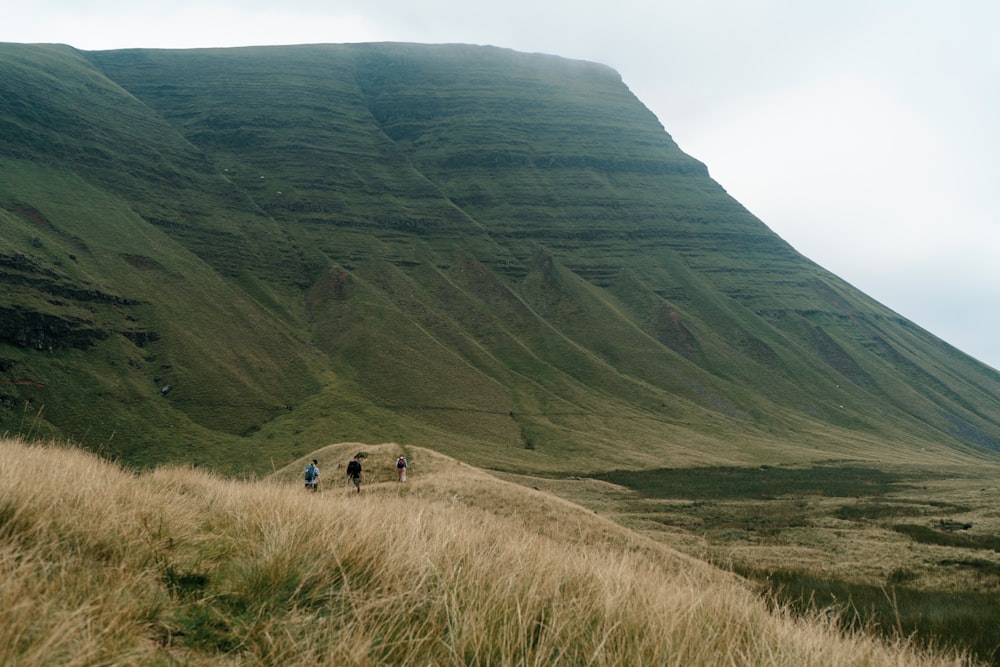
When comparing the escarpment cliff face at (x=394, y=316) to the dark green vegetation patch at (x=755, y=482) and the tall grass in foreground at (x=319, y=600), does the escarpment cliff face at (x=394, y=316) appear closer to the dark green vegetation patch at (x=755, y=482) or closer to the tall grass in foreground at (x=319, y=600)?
the dark green vegetation patch at (x=755, y=482)

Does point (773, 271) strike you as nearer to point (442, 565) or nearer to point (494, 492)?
point (494, 492)

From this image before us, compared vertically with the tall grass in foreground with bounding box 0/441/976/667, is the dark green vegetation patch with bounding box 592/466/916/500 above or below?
below

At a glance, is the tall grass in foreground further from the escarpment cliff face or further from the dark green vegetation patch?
the escarpment cliff face

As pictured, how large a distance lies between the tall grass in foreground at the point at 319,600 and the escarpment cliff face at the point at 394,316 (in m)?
73.8

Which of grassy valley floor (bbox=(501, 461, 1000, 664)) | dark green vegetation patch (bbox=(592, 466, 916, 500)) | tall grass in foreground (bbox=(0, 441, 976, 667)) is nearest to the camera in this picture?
tall grass in foreground (bbox=(0, 441, 976, 667))

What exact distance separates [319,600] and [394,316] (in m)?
122

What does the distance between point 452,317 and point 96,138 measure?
101m

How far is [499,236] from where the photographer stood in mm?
172875

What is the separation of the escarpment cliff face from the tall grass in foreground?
242 feet

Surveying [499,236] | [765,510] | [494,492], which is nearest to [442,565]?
[494,492]

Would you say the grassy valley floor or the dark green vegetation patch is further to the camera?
the dark green vegetation patch

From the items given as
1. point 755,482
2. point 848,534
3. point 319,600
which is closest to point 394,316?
point 755,482

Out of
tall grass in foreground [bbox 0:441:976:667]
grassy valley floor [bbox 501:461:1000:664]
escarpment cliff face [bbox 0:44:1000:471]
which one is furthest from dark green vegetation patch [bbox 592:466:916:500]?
tall grass in foreground [bbox 0:441:976:667]

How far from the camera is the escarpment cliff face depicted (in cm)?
8888
